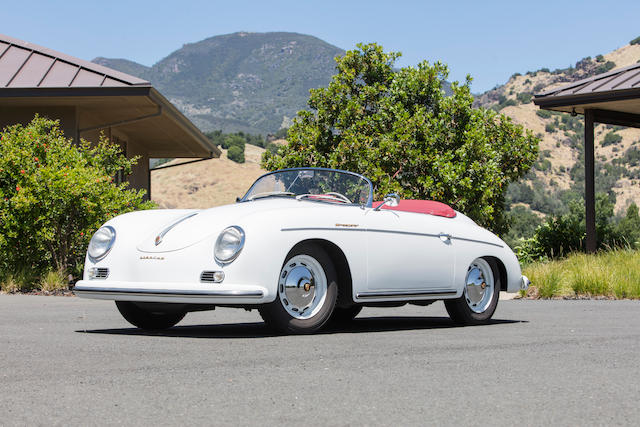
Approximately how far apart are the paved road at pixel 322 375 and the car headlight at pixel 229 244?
0.62 m

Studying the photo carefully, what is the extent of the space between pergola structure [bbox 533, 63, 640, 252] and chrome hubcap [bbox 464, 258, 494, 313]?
8569 mm

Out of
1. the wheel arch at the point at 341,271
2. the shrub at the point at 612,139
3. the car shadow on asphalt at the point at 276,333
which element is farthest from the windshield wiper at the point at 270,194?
the shrub at the point at 612,139

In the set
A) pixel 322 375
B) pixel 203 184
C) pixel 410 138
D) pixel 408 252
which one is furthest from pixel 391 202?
pixel 203 184

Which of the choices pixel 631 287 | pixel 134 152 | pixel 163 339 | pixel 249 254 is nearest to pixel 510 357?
pixel 249 254

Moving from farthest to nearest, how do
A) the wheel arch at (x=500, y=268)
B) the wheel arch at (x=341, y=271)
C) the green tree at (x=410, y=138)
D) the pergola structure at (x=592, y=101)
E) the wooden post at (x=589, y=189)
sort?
1. the green tree at (x=410, y=138)
2. the wooden post at (x=589, y=189)
3. the pergola structure at (x=592, y=101)
4. the wheel arch at (x=500, y=268)
5. the wheel arch at (x=341, y=271)

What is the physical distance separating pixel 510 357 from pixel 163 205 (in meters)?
58.9

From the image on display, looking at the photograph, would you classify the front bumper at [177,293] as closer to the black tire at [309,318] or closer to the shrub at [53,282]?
the black tire at [309,318]

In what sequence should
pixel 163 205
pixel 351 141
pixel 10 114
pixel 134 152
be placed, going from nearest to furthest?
pixel 10 114 < pixel 351 141 < pixel 134 152 < pixel 163 205

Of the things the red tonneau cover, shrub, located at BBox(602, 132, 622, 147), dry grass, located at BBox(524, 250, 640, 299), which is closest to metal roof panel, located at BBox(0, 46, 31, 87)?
the red tonneau cover

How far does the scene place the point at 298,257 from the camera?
652cm

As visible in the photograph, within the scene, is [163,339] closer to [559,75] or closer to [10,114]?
[10,114]

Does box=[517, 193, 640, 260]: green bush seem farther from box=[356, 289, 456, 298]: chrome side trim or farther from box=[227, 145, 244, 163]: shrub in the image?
box=[227, 145, 244, 163]: shrub

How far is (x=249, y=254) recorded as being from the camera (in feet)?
20.3

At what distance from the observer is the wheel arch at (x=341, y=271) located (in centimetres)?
679
